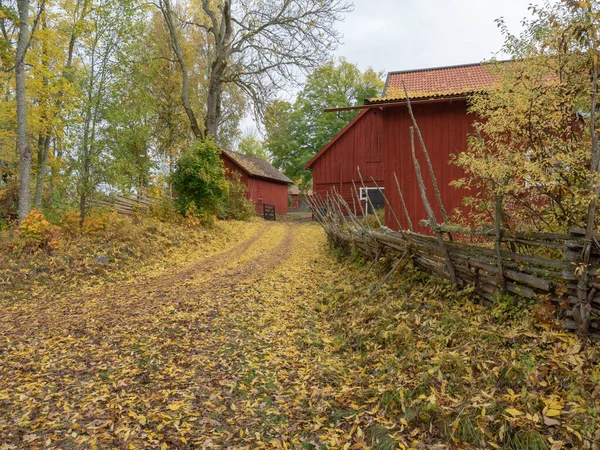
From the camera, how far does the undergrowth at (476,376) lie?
2.89 m

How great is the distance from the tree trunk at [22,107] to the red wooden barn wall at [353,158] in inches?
545

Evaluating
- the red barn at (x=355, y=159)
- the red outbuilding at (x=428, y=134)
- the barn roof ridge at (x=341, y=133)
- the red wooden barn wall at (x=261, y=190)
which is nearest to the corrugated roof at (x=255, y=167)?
the red wooden barn wall at (x=261, y=190)

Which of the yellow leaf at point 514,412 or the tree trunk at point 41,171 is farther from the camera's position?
the tree trunk at point 41,171

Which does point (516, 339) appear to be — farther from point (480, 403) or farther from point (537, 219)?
point (537, 219)

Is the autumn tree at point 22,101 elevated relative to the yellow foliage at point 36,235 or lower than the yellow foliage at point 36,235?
elevated

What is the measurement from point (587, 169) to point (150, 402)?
509cm

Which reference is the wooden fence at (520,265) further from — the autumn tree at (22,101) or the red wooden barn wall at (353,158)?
the red wooden barn wall at (353,158)

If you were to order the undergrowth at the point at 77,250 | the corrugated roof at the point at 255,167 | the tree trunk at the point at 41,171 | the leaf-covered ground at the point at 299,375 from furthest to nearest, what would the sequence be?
the corrugated roof at the point at 255,167
the tree trunk at the point at 41,171
the undergrowth at the point at 77,250
the leaf-covered ground at the point at 299,375

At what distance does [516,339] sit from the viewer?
3.78 metres

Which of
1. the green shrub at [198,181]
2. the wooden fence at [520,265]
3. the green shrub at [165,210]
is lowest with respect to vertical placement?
the wooden fence at [520,265]

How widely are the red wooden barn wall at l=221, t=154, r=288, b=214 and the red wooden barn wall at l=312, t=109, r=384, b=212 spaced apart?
21.2 feet

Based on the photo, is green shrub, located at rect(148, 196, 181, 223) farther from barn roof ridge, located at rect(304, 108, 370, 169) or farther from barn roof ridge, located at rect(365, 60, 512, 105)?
barn roof ridge, located at rect(304, 108, 370, 169)

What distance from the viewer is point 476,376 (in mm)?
3527

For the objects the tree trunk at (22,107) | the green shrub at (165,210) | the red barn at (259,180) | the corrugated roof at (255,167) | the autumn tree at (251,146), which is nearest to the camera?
the tree trunk at (22,107)
